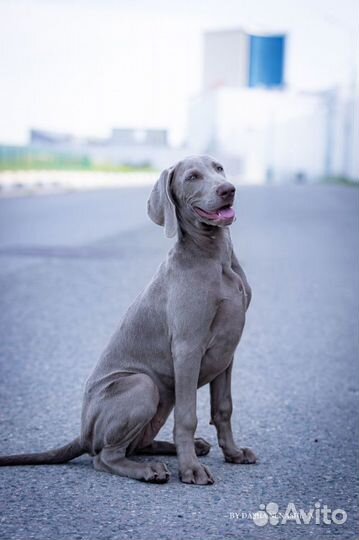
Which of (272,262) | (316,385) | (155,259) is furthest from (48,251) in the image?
(316,385)

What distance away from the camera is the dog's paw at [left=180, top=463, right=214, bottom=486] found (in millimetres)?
3916

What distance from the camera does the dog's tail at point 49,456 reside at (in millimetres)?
4180

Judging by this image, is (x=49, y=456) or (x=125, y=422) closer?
(x=125, y=422)

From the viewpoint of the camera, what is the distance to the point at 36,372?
6.29 m

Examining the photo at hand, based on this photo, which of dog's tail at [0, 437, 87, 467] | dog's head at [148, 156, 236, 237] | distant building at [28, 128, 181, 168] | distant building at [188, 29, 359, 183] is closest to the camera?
dog's head at [148, 156, 236, 237]

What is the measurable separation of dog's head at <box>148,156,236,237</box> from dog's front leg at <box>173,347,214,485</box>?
555 mm

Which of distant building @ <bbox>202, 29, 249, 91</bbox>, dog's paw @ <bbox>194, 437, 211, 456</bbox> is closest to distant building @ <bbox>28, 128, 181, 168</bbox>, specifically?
distant building @ <bbox>202, 29, 249, 91</bbox>

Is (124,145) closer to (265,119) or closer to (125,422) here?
(265,119)

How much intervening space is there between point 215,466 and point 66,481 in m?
0.71

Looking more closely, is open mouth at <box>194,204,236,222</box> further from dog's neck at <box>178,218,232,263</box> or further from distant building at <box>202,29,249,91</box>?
distant building at <box>202,29,249,91</box>

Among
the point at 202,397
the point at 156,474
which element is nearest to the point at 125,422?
the point at 156,474

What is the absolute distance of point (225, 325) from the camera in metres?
3.99

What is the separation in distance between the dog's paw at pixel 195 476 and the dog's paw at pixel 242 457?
A: 13.5 inches

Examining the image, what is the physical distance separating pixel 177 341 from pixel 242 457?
2.51 ft
